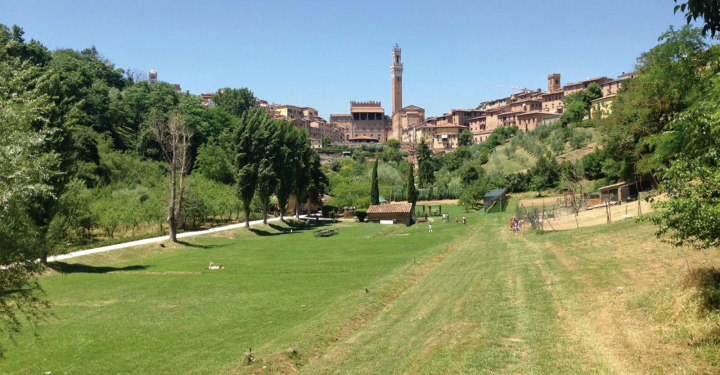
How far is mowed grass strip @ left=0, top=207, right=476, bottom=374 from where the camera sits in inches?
521

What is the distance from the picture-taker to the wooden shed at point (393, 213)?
64.3 metres

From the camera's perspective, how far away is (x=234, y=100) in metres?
130

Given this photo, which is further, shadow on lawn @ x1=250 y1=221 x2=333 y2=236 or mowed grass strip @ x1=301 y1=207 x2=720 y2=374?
shadow on lawn @ x1=250 y1=221 x2=333 y2=236

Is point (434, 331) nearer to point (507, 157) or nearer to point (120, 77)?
point (507, 157)

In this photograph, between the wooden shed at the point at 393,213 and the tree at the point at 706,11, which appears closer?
the tree at the point at 706,11

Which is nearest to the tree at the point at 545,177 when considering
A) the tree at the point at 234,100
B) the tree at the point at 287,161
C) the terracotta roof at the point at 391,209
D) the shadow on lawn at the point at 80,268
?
the terracotta roof at the point at 391,209

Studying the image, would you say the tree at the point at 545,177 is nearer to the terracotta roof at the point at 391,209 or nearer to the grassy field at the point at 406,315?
the terracotta roof at the point at 391,209

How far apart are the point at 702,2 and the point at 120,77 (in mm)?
125648

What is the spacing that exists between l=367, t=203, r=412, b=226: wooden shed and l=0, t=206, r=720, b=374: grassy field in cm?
3350

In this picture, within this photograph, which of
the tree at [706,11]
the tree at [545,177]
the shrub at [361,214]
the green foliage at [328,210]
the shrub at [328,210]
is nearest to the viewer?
the tree at [706,11]

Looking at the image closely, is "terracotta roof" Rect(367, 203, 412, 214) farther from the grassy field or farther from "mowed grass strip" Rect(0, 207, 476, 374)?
the grassy field

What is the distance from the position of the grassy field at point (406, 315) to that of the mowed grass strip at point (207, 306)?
72mm

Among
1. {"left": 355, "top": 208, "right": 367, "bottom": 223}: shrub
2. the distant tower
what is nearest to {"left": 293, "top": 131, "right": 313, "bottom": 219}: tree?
{"left": 355, "top": 208, "right": 367, "bottom": 223}: shrub

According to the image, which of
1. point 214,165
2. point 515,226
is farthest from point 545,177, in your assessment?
point 214,165
